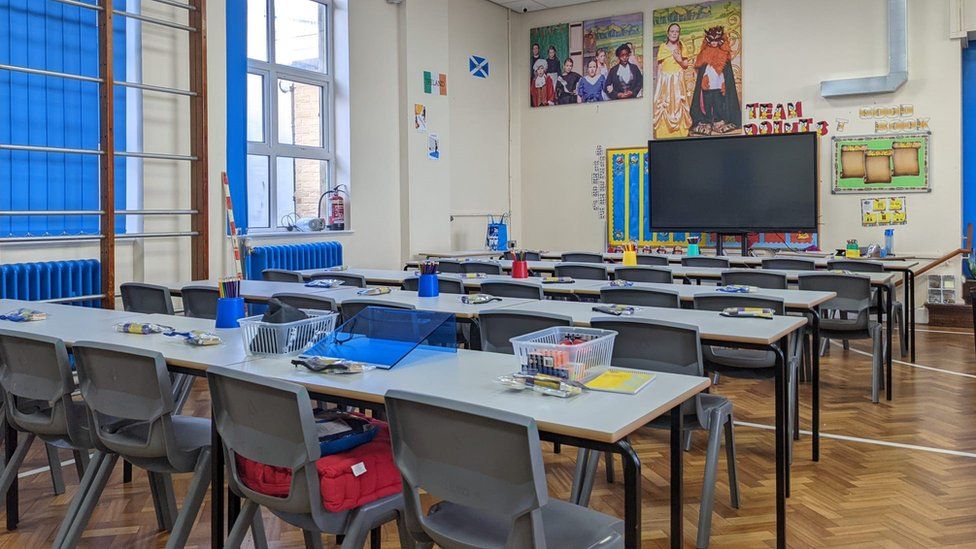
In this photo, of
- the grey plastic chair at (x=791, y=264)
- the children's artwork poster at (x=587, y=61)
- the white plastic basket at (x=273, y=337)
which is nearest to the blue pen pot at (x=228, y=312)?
the white plastic basket at (x=273, y=337)

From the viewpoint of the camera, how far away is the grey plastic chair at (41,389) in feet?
8.65

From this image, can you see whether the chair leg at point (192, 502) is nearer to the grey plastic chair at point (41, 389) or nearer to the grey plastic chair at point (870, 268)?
the grey plastic chair at point (41, 389)

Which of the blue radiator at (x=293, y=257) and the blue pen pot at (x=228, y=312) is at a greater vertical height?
the blue radiator at (x=293, y=257)

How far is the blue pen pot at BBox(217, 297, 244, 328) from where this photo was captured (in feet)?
10.7

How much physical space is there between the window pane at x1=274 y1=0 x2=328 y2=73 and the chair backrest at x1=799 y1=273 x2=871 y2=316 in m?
5.23

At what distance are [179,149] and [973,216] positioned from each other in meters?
7.58

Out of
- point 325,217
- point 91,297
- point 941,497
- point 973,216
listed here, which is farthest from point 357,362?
point 973,216

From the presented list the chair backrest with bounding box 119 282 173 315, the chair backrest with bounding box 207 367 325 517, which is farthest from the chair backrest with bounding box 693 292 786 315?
the chair backrest with bounding box 119 282 173 315

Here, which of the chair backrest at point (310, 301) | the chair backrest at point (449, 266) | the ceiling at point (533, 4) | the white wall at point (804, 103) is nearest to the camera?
the chair backrest at point (310, 301)

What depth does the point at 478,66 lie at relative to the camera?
10180 mm

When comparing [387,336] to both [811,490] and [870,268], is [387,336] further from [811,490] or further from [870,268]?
[870,268]

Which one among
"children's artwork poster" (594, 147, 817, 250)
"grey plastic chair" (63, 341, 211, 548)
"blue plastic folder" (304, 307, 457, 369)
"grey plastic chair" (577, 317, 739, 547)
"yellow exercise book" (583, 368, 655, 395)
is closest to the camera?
"yellow exercise book" (583, 368, 655, 395)

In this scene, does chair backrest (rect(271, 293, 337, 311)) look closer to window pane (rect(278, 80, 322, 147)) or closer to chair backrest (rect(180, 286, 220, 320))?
chair backrest (rect(180, 286, 220, 320))

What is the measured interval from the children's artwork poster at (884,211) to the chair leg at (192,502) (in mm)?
7814
